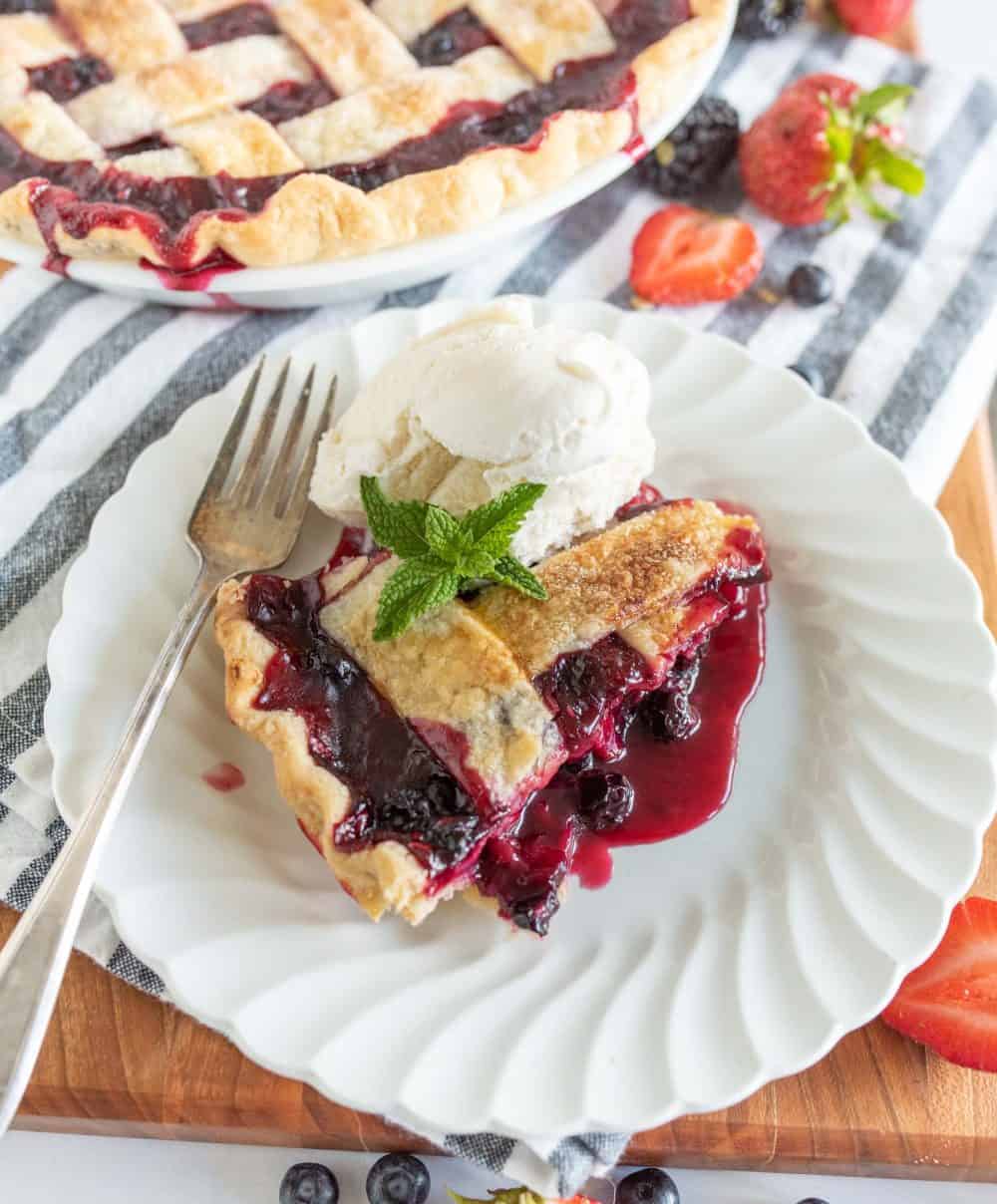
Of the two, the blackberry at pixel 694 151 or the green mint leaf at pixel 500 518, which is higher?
the blackberry at pixel 694 151

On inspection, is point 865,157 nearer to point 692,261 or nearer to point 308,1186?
point 692,261

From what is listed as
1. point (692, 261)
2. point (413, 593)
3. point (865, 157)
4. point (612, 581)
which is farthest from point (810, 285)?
point (413, 593)

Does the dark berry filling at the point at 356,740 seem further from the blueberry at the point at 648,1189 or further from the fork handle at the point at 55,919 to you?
the blueberry at the point at 648,1189

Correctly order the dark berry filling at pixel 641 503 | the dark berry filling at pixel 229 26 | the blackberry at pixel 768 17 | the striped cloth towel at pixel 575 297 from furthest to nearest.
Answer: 1. the blackberry at pixel 768 17
2. the dark berry filling at pixel 229 26
3. the striped cloth towel at pixel 575 297
4. the dark berry filling at pixel 641 503

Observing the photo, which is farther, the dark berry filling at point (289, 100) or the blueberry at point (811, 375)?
the dark berry filling at point (289, 100)

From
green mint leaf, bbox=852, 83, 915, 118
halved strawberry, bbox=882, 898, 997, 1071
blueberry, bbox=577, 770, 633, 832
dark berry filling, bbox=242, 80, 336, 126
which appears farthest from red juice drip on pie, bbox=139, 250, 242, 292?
halved strawberry, bbox=882, 898, 997, 1071

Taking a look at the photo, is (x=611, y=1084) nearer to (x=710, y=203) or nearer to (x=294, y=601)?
(x=294, y=601)

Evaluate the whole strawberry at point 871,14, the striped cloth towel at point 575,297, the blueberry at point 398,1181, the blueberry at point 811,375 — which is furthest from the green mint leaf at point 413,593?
the whole strawberry at point 871,14

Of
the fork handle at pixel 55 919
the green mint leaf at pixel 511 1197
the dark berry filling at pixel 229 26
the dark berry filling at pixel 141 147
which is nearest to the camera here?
the fork handle at pixel 55 919
